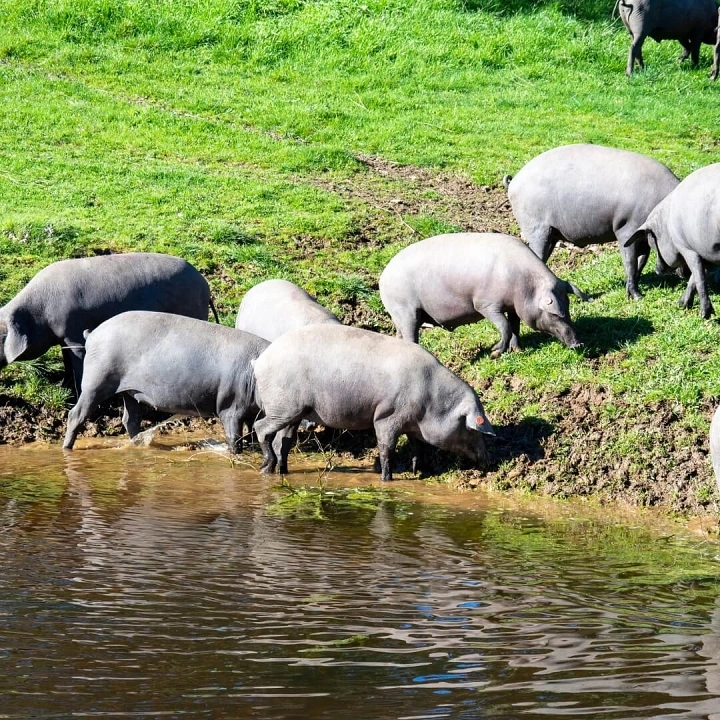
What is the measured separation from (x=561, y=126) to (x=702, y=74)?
331cm

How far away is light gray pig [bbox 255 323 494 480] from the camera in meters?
8.89

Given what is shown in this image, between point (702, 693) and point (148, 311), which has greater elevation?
point (148, 311)

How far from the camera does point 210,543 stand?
6984 mm

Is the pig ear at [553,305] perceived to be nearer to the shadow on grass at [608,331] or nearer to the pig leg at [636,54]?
the shadow on grass at [608,331]

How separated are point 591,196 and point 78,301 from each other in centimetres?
447

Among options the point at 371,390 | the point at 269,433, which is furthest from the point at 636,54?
the point at 269,433

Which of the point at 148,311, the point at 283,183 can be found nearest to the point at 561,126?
the point at 283,183

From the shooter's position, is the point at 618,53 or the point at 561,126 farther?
the point at 618,53

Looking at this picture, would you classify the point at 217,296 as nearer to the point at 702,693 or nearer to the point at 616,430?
the point at 616,430

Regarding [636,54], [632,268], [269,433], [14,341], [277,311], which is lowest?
[269,433]

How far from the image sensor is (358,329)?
30.2ft

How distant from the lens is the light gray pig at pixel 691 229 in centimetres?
977

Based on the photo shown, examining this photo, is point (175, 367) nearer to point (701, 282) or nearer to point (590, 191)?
point (590, 191)

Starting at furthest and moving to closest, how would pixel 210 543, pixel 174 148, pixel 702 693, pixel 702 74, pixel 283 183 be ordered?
pixel 702 74
pixel 174 148
pixel 283 183
pixel 210 543
pixel 702 693
